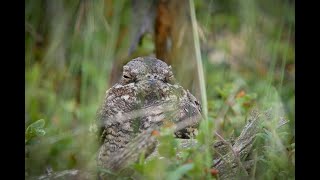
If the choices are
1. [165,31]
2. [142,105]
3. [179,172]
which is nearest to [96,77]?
[142,105]

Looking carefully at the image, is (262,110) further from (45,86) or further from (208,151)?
(45,86)

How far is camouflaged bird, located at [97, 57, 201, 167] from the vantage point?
235cm

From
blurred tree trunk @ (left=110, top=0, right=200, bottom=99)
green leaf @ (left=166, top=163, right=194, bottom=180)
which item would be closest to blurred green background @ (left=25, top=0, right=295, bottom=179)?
blurred tree trunk @ (left=110, top=0, right=200, bottom=99)

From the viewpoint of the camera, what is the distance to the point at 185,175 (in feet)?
6.95

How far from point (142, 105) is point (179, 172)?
1.56 feet

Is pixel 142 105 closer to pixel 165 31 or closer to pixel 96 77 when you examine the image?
pixel 96 77

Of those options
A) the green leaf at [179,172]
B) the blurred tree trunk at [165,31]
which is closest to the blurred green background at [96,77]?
the blurred tree trunk at [165,31]

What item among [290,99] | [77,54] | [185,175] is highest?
[77,54]

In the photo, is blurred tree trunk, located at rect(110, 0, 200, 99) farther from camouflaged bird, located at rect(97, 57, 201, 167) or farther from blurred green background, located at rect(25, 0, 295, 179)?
camouflaged bird, located at rect(97, 57, 201, 167)

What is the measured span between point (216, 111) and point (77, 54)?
0.81 m

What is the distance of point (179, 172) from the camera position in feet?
6.49

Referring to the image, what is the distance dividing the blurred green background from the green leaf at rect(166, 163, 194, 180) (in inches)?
14.9

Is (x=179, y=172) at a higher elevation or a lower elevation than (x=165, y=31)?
lower
